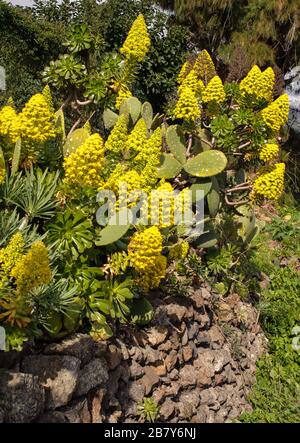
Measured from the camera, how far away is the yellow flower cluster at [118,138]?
3.51m

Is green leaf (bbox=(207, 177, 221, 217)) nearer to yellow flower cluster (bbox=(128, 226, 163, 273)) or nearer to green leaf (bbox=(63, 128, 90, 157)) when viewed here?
green leaf (bbox=(63, 128, 90, 157))

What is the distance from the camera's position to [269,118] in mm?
4594

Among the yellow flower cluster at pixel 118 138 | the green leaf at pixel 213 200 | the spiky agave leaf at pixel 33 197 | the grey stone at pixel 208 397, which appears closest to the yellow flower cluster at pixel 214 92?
the green leaf at pixel 213 200

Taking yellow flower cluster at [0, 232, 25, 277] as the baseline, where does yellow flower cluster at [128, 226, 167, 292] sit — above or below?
below

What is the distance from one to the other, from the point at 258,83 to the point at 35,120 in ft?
6.98

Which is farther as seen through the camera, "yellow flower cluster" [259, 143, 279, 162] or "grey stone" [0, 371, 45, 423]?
"yellow flower cluster" [259, 143, 279, 162]

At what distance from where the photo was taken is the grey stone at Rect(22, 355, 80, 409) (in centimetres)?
284

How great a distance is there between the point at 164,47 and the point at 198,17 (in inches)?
41.0

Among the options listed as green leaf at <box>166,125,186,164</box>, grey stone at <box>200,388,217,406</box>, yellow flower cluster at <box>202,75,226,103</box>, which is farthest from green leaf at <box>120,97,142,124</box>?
grey stone at <box>200,388,217,406</box>

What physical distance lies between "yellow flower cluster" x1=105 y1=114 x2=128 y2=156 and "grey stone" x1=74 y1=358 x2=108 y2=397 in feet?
4.57

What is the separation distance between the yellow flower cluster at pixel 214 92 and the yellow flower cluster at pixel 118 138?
128cm

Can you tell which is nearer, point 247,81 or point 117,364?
point 117,364
